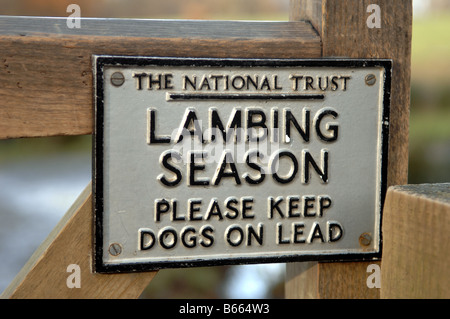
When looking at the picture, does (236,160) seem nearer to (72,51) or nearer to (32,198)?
(72,51)

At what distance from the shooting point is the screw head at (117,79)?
118 centimetres

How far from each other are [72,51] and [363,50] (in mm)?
614

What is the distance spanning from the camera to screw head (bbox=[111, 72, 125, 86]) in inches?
46.3

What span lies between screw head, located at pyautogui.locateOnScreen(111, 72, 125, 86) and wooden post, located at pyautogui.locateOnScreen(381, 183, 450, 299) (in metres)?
0.56

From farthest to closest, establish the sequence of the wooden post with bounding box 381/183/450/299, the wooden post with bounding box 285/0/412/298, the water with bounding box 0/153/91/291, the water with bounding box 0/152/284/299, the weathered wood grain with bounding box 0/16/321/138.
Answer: the water with bounding box 0/153/91/291 → the water with bounding box 0/152/284/299 → the wooden post with bounding box 285/0/412/298 → the weathered wood grain with bounding box 0/16/321/138 → the wooden post with bounding box 381/183/450/299

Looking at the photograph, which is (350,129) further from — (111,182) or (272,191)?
(111,182)

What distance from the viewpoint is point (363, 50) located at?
1.29m

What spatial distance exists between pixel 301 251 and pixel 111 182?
433 mm

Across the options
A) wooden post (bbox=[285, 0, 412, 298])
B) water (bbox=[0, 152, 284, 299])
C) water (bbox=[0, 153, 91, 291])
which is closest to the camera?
wooden post (bbox=[285, 0, 412, 298])

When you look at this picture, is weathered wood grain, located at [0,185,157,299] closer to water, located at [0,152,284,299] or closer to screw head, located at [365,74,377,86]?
screw head, located at [365,74,377,86]

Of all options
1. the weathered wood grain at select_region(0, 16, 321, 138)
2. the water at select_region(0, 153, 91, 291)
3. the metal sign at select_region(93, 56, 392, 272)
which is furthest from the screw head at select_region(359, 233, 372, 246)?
the water at select_region(0, 153, 91, 291)

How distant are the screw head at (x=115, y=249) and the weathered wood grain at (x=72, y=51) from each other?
0.24m

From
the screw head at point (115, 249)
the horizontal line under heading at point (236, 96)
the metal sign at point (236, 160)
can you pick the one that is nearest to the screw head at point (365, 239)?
the metal sign at point (236, 160)

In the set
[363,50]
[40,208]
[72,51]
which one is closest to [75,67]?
[72,51]
